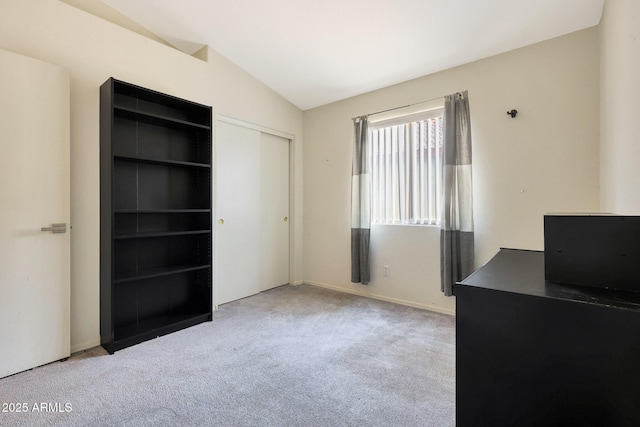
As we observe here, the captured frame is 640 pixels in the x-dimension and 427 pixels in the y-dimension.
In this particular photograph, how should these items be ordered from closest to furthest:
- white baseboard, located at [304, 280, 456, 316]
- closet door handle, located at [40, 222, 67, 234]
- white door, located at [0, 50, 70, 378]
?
white door, located at [0, 50, 70, 378], closet door handle, located at [40, 222, 67, 234], white baseboard, located at [304, 280, 456, 316]

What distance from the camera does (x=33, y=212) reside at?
1.93 metres

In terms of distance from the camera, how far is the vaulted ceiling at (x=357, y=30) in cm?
219

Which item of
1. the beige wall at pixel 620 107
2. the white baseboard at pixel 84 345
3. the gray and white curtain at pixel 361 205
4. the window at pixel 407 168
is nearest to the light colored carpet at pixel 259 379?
the white baseboard at pixel 84 345

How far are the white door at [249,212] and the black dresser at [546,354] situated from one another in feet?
9.53

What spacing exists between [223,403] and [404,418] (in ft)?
3.22

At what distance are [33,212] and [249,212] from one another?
1959mm

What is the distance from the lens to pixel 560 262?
2.75 feet

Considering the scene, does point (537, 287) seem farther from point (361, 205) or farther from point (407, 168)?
point (361, 205)

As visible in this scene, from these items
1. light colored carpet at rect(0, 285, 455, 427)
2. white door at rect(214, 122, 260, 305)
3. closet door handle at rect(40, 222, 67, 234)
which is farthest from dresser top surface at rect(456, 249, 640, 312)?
white door at rect(214, 122, 260, 305)

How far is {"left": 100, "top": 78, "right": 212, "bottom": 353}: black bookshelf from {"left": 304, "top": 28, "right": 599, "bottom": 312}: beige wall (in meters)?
1.89

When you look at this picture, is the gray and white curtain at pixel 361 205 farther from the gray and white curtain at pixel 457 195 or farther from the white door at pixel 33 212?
the white door at pixel 33 212

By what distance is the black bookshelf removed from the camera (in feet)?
7.34

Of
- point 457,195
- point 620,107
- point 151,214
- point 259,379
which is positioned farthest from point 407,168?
point 151,214

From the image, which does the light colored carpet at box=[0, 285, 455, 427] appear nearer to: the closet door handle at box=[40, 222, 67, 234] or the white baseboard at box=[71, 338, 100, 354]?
the white baseboard at box=[71, 338, 100, 354]
